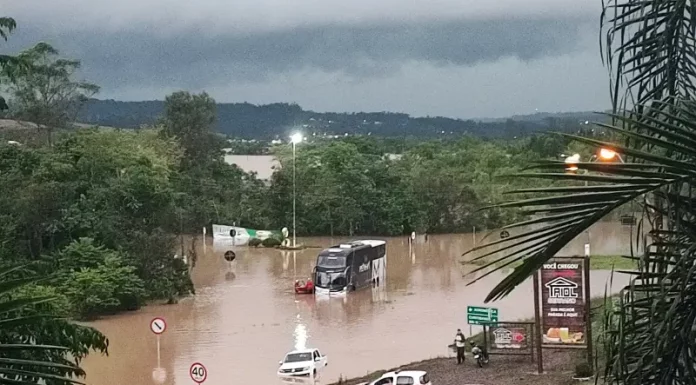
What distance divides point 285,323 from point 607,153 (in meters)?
10.5

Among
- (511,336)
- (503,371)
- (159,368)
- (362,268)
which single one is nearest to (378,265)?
(362,268)

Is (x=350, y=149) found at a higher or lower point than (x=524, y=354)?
higher

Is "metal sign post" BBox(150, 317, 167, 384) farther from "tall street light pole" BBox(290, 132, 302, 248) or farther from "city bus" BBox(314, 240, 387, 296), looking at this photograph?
"tall street light pole" BBox(290, 132, 302, 248)

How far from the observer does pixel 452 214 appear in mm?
21547

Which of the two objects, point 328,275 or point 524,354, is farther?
point 328,275

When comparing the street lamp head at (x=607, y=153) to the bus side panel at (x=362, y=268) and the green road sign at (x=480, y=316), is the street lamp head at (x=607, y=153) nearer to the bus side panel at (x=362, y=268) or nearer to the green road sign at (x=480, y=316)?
the green road sign at (x=480, y=316)

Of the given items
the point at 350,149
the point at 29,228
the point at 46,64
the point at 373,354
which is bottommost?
the point at 373,354

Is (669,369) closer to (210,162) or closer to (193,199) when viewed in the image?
(193,199)

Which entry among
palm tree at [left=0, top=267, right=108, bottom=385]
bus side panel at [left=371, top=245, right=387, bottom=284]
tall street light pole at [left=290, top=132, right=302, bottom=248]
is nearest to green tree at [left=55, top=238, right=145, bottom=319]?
bus side panel at [left=371, top=245, right=387, bottom=284]

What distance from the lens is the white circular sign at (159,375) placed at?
29.0 feet

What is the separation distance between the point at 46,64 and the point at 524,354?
14.7 metres

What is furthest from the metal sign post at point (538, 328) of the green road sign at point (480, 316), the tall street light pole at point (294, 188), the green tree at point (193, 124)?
the green tree at point (193, 124)

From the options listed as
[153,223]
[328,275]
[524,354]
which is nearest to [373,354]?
[524,354]

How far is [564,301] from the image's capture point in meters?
6.82
